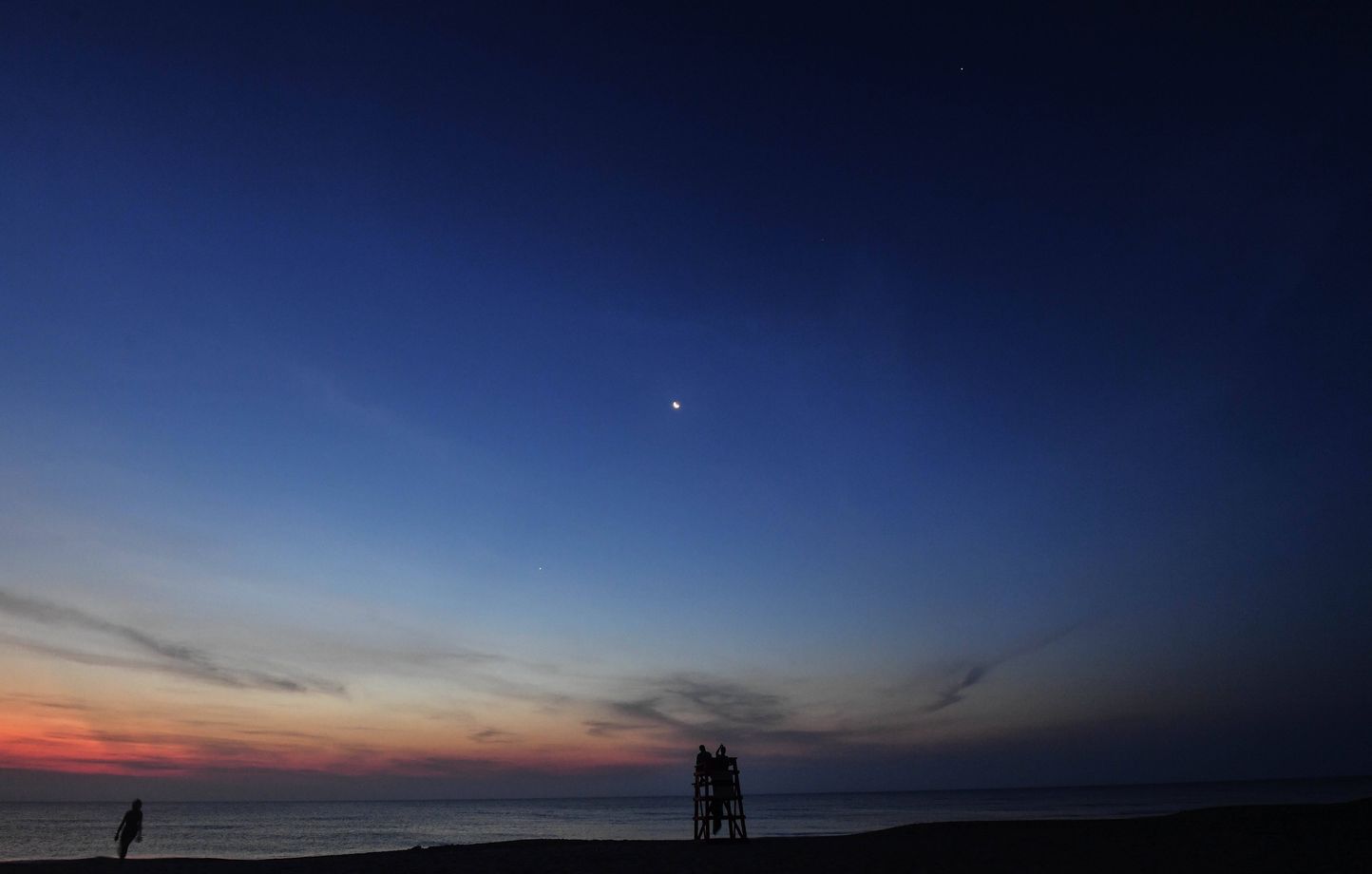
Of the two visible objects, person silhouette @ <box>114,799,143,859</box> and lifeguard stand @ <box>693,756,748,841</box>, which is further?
lifeguard stand @ <box>693,756,748,841</box>

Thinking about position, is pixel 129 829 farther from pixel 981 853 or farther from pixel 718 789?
pixel 981 853

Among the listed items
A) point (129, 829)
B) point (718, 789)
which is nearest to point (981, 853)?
point (718, 789)

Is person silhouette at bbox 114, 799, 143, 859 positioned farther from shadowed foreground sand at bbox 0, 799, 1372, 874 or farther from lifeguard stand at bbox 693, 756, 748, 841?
lifeguard stand at bbox 693, 756, 748, 841

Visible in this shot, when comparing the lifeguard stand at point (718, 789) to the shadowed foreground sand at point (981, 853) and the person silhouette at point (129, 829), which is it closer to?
the shadowed foreground sand at point (981, 853)

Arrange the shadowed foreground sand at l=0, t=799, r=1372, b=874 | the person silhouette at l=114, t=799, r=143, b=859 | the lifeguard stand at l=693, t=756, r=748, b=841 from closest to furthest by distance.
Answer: the shadowed foreground sand at l=0, t=799, r=1372, b=874 → the person silhouette at l=114, t=799, r=143, b=859 → the lifeguard stand at l=693, t=756, r=748, b=841

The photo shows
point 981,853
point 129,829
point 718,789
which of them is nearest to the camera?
point 981,853

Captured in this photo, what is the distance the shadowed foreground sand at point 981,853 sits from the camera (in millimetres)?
17016

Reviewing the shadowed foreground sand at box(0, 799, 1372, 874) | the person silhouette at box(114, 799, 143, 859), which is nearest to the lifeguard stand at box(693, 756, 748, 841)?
the shadowed foreground sand at box(0, 799, 1372, 874)

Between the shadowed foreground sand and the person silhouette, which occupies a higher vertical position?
the person silhouette

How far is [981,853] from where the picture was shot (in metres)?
19.3

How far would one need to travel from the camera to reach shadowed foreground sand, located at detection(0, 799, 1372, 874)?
17016 mm

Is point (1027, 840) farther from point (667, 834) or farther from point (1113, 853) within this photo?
point (667, 834)

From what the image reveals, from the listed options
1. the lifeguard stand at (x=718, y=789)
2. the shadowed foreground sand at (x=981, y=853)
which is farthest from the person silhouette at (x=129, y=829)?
the lifeguard stand at (x=718, y=789)

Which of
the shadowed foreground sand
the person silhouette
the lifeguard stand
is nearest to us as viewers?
the shadowed foreground sand
